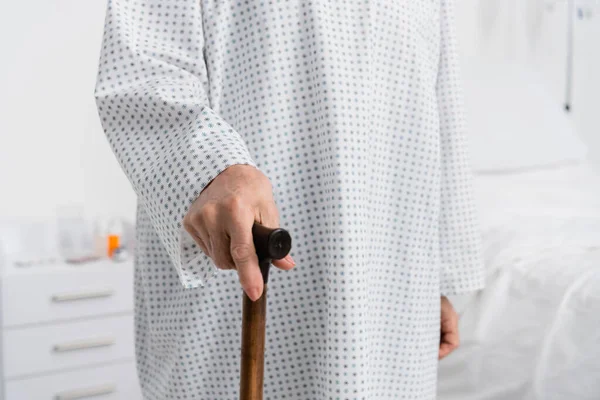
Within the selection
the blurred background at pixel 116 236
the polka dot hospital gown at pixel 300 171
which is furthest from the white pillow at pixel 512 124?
the polka dot hospital gown at pixel 300 171

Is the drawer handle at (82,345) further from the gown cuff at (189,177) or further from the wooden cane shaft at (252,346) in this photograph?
the wooden cane shaft at (252,346)

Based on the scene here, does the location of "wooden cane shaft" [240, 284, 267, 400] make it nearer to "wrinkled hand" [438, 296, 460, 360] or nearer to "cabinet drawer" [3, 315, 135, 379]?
"wrinkled hand" [438, 296, 460, 360]

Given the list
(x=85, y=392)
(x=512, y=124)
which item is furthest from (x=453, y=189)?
(x=512, y=124)

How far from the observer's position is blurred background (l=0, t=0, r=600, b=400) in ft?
4.98

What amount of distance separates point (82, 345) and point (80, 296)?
15 centimetres

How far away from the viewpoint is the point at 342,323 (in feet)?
2.69

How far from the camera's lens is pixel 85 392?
6.53 ft

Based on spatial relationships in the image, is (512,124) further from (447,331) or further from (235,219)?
(235,219)

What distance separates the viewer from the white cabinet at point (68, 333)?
75.2 inches

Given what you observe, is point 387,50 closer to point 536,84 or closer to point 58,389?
point 58,389

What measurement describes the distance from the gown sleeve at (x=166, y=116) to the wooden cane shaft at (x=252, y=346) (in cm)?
13

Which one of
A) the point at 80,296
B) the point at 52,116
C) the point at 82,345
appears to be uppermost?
the point at 52,116

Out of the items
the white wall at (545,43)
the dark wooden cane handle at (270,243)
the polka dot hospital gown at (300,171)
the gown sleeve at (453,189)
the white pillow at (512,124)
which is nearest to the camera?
the dark wooden cane handle at (270,243)

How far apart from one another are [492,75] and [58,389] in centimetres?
201
